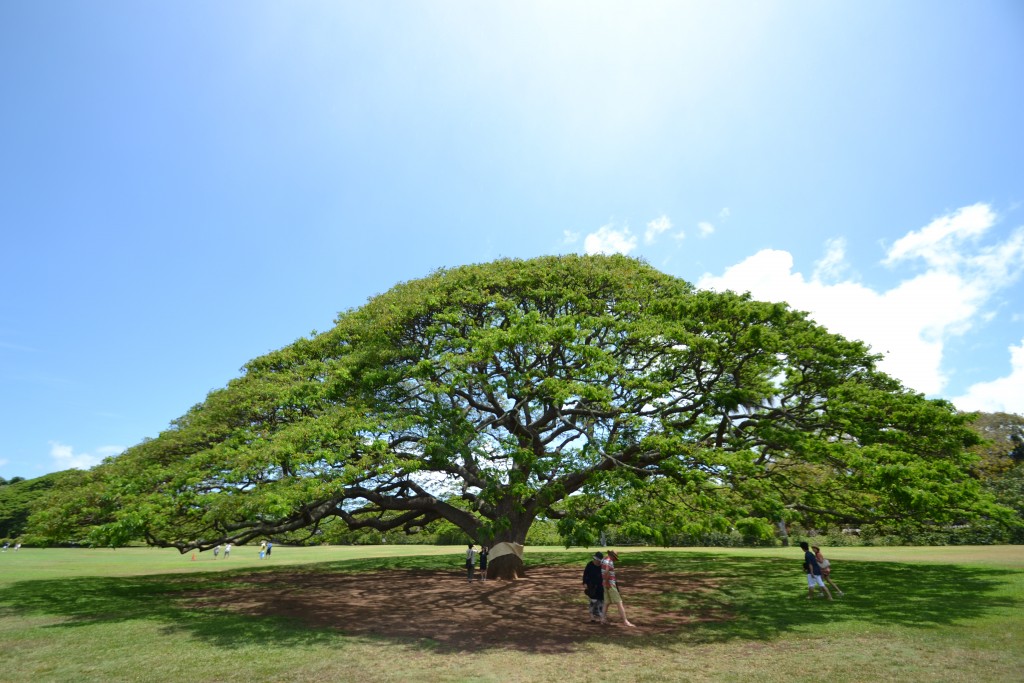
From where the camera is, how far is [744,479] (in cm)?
1355

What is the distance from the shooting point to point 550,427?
64.7 feet

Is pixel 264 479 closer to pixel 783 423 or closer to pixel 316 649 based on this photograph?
pixel 316 649

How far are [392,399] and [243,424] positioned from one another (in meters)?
5.26

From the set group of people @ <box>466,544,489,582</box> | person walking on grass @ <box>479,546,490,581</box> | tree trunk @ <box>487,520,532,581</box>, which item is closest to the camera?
tree trunk @ <box>487,520,532,581</box>

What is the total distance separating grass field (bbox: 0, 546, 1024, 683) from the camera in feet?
28.8

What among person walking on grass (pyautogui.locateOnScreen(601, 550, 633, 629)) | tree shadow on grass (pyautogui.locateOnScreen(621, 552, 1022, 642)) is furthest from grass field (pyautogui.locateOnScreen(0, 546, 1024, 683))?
person walking on grass (pyautogui.locateOnScreen(601, 550, 633, 629))

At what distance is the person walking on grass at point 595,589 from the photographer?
13148mm

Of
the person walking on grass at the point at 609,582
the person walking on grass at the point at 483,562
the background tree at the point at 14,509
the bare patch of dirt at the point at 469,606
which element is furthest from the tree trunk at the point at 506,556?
the background tree at the point at 14,509

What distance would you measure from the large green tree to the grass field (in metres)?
2.44

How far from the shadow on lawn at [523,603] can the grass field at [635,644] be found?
116 mm

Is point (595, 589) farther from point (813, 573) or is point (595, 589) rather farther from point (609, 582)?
point (813, 573)

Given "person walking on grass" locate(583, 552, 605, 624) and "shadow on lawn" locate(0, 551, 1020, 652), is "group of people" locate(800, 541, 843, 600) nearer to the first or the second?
"shadow on lawn" locate(0, 551, 1020, 652)

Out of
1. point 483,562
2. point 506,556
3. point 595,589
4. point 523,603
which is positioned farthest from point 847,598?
point 483,562

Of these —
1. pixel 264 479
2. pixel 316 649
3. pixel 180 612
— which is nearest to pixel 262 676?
pixel 316 649
